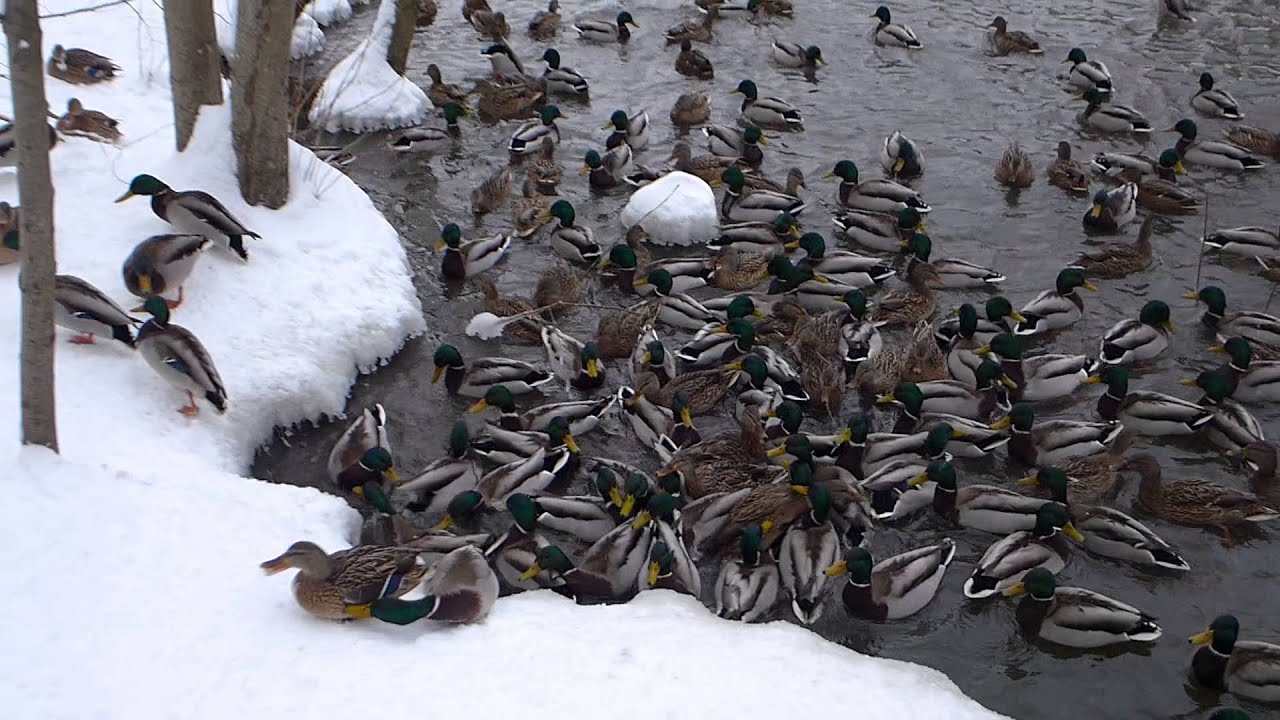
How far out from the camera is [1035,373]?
351 inches

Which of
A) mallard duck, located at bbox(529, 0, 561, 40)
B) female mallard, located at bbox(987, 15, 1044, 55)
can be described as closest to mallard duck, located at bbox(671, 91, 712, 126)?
mallard duck, located at bbox(529, 0, 561, 40)

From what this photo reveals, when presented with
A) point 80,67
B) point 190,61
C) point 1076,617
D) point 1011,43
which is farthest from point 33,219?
point 1011,43

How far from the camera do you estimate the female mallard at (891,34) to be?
15.2 meters

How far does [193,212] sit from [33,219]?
127 inches

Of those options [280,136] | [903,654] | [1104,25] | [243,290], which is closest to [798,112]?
[1104,25]

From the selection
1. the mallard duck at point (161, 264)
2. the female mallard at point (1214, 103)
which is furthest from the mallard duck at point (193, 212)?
the female mallard at point (1214, 103)

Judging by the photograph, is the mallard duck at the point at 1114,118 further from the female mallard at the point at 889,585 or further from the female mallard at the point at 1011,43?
the female mallard at the point at 889,585

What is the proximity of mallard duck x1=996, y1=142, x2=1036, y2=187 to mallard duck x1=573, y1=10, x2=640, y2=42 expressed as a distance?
6.00m

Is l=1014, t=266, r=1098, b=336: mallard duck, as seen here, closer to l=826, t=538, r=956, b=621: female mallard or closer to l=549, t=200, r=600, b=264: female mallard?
l=826, t=538, r=956, b=621: female mallard

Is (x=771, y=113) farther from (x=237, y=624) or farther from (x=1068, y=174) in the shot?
(x=237, y=624)

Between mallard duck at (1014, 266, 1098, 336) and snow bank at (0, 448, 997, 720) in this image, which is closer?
snow bank at (0, 448, 997, 720)

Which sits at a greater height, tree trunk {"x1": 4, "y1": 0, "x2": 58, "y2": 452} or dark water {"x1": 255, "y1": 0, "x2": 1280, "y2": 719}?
tree trunk {"x1": 4, "y1": 0, "x2": 58, "y2": 452}

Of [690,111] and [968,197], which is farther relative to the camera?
[690,111]

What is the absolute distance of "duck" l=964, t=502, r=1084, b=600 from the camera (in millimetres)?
6996
